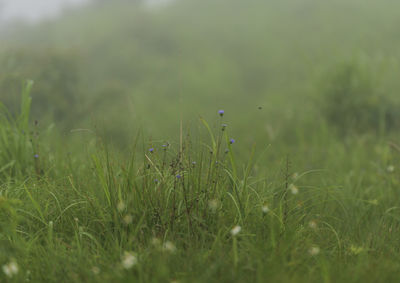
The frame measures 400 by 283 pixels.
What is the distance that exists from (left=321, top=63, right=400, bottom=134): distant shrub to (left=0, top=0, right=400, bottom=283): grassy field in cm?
2

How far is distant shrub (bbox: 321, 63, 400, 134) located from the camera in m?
5.34

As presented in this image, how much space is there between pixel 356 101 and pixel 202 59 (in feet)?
17.3

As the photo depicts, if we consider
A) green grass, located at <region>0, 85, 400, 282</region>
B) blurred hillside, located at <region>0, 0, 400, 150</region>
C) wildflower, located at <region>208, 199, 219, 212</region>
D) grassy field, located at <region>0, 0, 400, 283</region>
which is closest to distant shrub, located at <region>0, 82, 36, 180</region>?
grassy field, located at <region>0, 0, 400, 283</region>

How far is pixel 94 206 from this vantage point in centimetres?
191

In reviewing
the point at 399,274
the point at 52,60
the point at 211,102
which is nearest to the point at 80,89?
the point at 52,60

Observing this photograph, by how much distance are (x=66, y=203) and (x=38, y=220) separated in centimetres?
17

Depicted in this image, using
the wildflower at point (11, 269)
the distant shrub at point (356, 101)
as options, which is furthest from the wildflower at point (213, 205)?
the distant shrub at point (356, 101)

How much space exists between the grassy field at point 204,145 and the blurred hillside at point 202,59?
0.05 metres

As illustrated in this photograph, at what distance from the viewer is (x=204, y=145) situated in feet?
6.79

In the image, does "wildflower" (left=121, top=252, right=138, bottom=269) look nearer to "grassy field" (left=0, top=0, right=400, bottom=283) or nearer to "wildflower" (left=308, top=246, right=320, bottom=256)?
"grassy field" (left=0, top=0, right=400, bottom=283)

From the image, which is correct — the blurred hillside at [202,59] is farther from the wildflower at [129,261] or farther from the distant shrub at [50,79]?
the wildflower at [129,261]

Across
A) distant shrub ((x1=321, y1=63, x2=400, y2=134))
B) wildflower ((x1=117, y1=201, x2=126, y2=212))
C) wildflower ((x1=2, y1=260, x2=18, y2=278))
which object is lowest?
distant shrub ((x1=321, y1=63, x2=400, y2=134))

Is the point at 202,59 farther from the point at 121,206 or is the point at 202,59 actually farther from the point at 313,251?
the point at 313,251

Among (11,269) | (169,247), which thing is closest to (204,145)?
(169,247)
